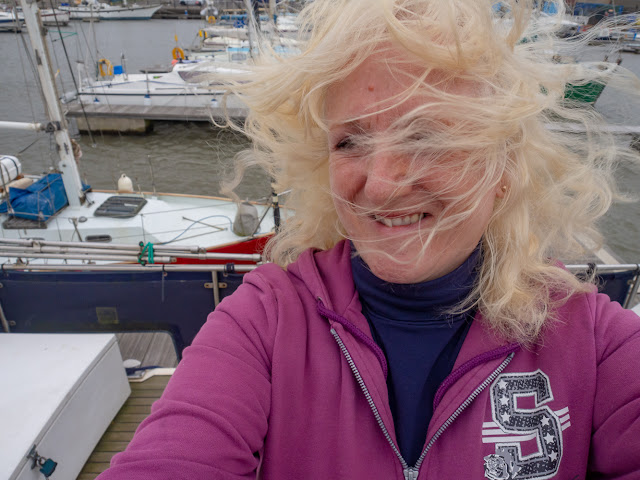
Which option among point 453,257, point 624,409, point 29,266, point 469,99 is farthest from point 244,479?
point 29,266

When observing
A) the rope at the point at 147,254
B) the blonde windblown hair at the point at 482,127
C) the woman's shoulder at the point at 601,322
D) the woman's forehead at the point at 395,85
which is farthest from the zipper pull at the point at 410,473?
the rope at the point at 147,254

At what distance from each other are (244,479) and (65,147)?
6790mm

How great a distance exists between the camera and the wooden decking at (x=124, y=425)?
2.44 m

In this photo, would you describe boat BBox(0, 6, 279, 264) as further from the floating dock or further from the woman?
the floating dock

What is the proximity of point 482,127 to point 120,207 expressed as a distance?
6.79 metres

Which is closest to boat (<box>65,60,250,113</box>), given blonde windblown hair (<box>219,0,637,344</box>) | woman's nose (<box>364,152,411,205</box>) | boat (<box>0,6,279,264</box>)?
boat (<box>0,6,279,264</box>)

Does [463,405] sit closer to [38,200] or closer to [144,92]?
[38,200]

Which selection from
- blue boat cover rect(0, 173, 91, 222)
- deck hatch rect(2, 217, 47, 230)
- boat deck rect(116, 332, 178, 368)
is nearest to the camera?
boat deck rect(116, 332, 178, 368)

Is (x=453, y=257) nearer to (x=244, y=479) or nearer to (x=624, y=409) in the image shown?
(x=624, y=409)

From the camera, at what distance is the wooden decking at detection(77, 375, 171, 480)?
2.44 meters

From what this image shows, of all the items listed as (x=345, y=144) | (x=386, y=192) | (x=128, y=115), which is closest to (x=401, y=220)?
(x=386, y=192)

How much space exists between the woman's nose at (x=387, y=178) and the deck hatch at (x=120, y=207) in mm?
6371

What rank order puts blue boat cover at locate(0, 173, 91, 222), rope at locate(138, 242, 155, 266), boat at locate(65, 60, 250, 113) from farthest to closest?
boat at locate(65, 60, 250, 113) → blue boat cover at locate(0, 173, 91, 222) → rope at locate(138, 242, 155, 266)

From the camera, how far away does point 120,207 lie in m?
6.70
